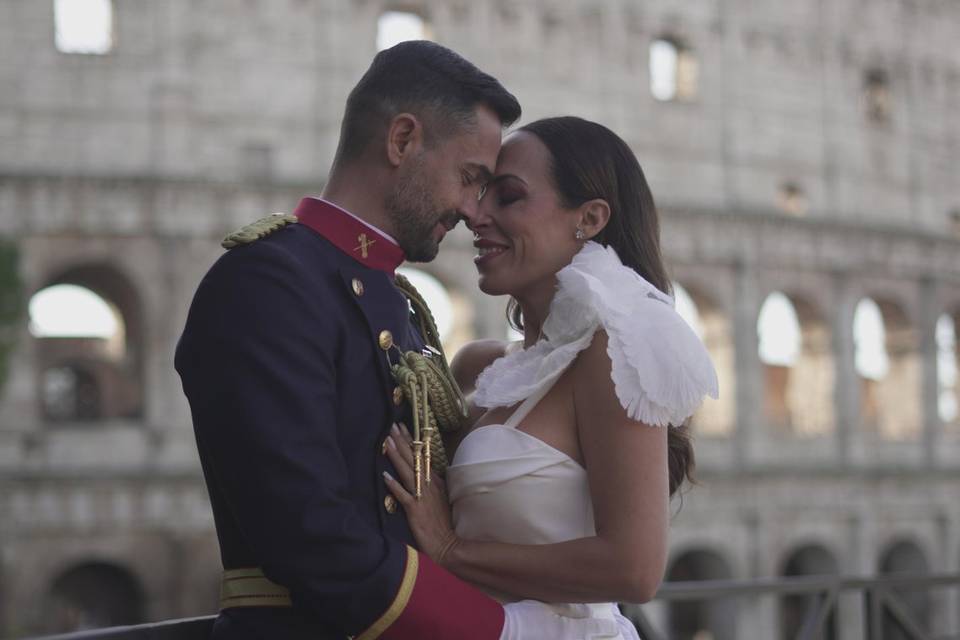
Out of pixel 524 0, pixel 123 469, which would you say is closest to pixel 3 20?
pixel 123 469

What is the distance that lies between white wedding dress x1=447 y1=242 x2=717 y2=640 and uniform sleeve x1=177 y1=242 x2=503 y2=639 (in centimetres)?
33

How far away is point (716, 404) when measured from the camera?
2753 cm

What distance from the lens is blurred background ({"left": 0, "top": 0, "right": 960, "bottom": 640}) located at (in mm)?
22000

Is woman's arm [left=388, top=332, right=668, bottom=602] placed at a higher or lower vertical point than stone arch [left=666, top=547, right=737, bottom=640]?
higher

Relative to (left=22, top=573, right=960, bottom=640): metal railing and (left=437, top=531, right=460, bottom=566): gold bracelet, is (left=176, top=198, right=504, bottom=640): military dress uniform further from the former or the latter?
(left=22, top=573, right=960, bottom=640): metal railing

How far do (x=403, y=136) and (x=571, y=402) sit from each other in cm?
70

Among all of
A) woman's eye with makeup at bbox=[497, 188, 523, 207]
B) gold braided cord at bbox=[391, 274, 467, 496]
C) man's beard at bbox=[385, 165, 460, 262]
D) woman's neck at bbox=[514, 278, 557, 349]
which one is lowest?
gold braided cord at bbox=[391, 274, 467, 496]

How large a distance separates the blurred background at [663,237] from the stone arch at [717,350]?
2.3 inches

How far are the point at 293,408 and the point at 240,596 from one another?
1.64ft

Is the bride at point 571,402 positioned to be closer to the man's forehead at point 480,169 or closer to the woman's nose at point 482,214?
the woman's nose at point 482,214

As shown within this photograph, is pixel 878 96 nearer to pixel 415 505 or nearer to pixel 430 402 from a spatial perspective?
pixel 430 402

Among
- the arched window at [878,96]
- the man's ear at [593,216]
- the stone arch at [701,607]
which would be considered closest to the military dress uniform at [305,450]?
the man's ear at [593,216]

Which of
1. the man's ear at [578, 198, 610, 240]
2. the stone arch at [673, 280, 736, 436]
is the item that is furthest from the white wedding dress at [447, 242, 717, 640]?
the stone arch at [673, 280, 736, 436]

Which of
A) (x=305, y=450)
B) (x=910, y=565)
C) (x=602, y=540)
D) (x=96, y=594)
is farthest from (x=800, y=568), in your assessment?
(x=305, y=450)
